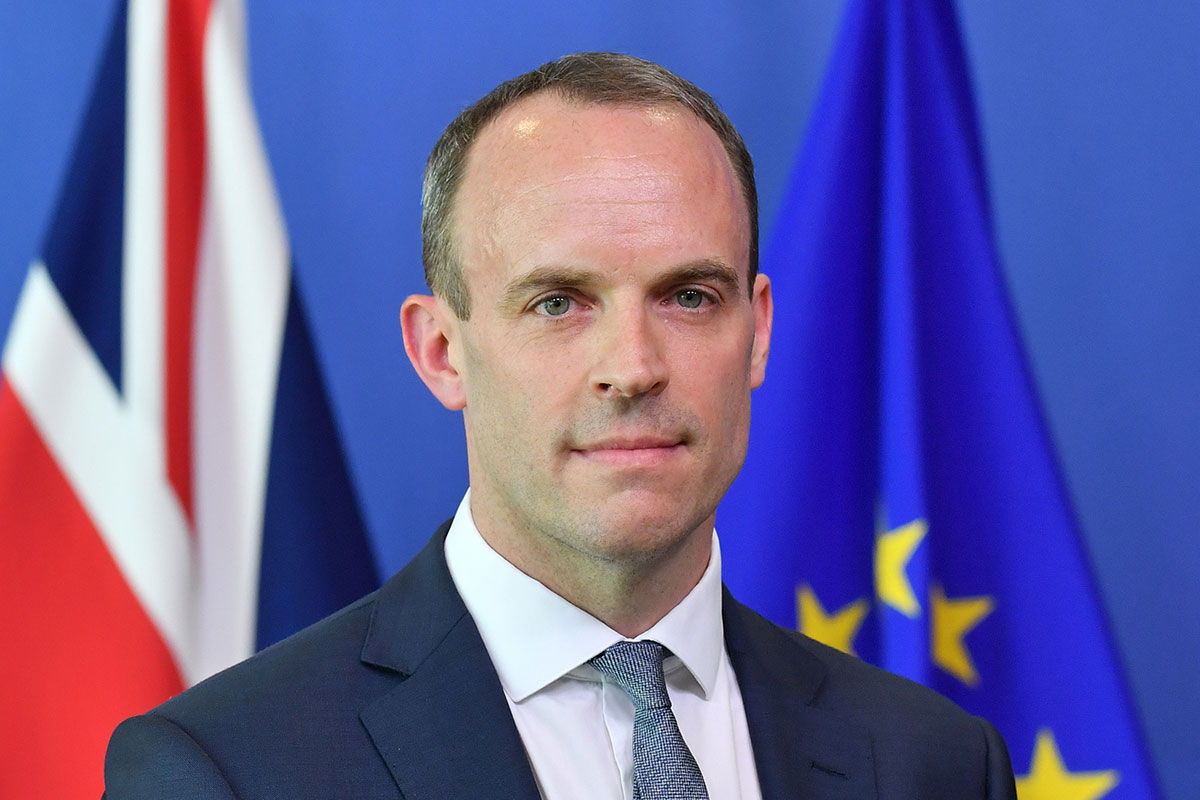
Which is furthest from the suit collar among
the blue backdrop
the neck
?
the blue backdrop

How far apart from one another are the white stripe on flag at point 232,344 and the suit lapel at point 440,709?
1028 mm

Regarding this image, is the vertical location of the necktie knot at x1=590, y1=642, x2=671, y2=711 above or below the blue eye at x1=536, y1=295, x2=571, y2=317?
below

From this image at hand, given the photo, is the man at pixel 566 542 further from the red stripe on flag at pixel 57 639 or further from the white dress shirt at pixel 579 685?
the red stripe on flag at pixel 57 639

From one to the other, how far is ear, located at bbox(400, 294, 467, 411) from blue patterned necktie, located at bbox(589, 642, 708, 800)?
40 cm

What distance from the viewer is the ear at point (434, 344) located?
79.3 inches

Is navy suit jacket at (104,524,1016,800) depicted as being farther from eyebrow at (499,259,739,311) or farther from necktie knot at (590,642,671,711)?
eyebrow at (499,259,739,311)

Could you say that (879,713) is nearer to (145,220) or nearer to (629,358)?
(629,358)

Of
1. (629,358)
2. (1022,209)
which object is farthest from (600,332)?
(1022,209)

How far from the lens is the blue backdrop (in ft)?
11.5

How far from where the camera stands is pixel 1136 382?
11.6 ft

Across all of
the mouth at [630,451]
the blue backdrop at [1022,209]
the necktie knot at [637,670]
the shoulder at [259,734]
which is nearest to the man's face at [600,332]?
the mouth at [630,451]

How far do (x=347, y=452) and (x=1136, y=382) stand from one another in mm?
1886

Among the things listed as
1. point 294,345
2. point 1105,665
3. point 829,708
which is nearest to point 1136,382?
point 1105,665

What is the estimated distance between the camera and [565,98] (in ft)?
6.42
